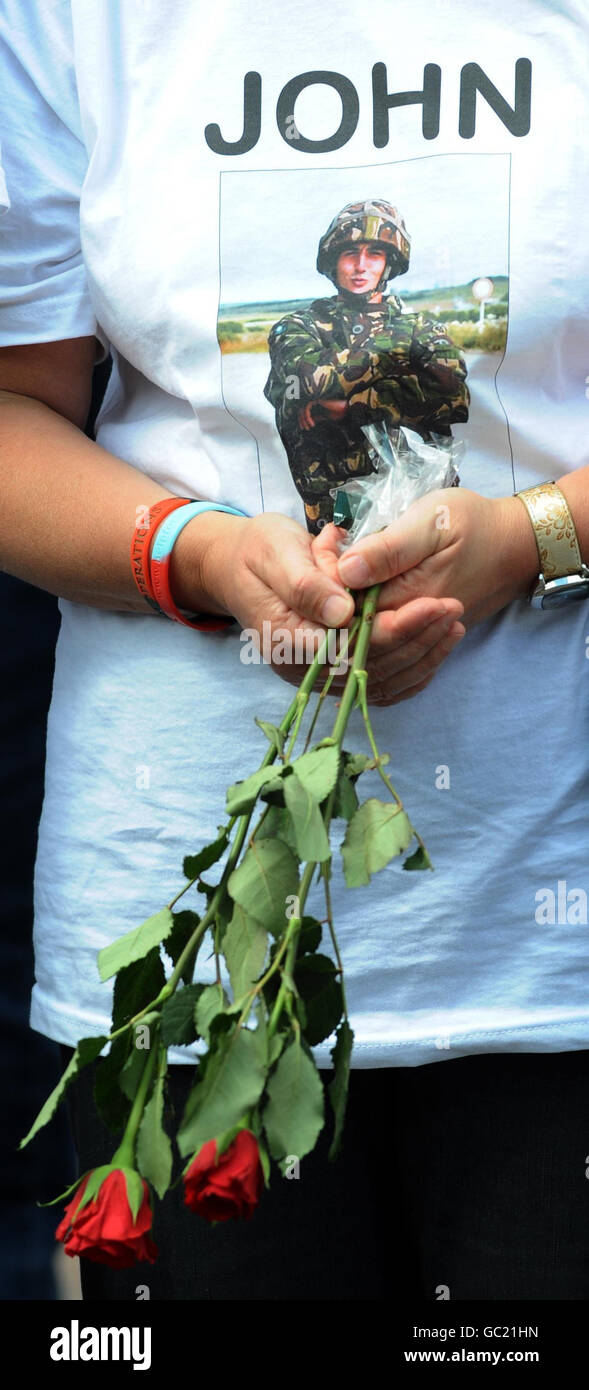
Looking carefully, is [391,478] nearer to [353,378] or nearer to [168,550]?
[353,378]

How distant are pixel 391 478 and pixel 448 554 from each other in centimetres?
8

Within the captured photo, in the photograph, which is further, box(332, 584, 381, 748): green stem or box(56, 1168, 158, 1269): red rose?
box(332, 584, 381, 748): green stem

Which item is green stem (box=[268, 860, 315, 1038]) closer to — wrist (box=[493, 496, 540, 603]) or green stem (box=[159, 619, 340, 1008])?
green stem (box=[159, 619, 340, 1008])

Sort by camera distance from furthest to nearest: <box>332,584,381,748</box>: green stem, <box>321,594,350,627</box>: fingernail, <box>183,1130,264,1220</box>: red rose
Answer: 1. <box>321,594,350,627</box>: fingernail
2. <box>332,584,381,748</box>: green stem
3. <box>183,1130,264,1220</box>: red rose

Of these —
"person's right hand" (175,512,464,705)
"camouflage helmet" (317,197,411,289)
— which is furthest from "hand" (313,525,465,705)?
"camouflage helmet" (317,197,411,289)

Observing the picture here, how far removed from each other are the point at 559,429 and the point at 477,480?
8 cm

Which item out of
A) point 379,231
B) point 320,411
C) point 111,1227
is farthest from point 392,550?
point 111,1227

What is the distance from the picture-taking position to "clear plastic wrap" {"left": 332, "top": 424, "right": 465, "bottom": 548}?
98 cm

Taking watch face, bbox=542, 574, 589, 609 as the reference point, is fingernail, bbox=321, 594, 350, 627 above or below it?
below

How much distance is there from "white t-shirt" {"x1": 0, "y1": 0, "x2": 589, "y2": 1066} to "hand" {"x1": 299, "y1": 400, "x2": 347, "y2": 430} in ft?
0.10

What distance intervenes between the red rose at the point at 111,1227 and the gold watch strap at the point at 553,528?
0.55m

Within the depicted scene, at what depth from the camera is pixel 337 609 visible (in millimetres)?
899

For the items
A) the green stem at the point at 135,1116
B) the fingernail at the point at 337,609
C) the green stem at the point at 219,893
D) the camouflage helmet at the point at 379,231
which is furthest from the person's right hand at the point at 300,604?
the green stem at the point at 135,1116
